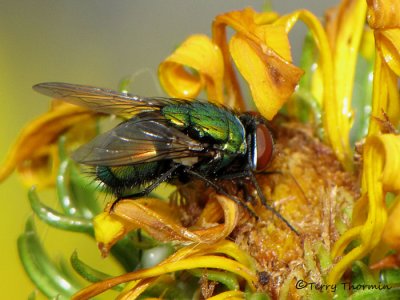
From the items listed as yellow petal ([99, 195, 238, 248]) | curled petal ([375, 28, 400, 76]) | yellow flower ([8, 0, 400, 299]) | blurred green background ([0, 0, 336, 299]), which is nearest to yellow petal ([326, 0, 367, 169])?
yellow flower ([8, 0, 400, 299])

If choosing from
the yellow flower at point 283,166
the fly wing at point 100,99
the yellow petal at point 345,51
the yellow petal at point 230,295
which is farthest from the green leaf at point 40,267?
the yellow petal at point 345,51

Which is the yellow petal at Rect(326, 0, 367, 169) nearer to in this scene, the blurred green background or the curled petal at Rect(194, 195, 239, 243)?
the curled petal at Rect(194, 195, 239, 243)

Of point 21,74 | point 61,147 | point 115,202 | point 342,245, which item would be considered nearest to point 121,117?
point 61,147

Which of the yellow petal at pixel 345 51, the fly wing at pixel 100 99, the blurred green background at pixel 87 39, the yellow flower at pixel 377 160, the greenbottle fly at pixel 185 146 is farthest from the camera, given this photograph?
the blurred green background at pixel 87 39

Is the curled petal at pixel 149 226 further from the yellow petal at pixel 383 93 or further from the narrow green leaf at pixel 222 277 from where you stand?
the yellow petal at pixel 383 93

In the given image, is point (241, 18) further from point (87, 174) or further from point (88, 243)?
point (88, 243)
